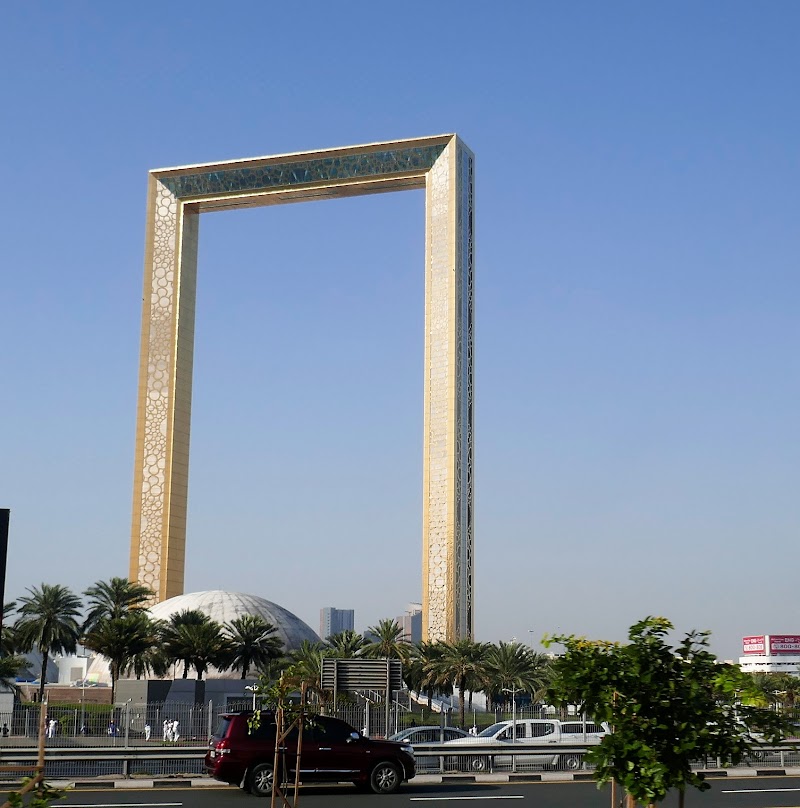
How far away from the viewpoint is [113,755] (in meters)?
27.4

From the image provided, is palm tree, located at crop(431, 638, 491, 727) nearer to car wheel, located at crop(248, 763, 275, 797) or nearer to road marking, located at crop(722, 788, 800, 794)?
road marking, located at crop(722, 788, 800, 794)

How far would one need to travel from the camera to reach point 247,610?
96.4 metres

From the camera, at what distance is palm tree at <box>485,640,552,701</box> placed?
6825 centimetres

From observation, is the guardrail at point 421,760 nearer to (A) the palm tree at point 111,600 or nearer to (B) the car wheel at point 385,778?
(B) the car wheel at point 385,778

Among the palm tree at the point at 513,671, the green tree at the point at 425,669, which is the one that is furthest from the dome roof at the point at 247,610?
the palm tree at the point at 513,671

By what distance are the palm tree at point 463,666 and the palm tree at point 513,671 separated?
51 cm

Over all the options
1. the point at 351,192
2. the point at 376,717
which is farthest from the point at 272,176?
the point at 376,717

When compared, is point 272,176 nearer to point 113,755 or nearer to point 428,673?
point 428,673

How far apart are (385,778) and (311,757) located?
1752mm

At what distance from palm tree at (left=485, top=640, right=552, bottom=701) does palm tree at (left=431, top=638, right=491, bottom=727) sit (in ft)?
1.68

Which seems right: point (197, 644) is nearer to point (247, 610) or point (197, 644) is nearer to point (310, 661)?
point (310, 661)

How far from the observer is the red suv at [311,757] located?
2455cm

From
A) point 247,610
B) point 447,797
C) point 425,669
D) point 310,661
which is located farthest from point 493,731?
point 247,610

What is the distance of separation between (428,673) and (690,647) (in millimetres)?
60194
